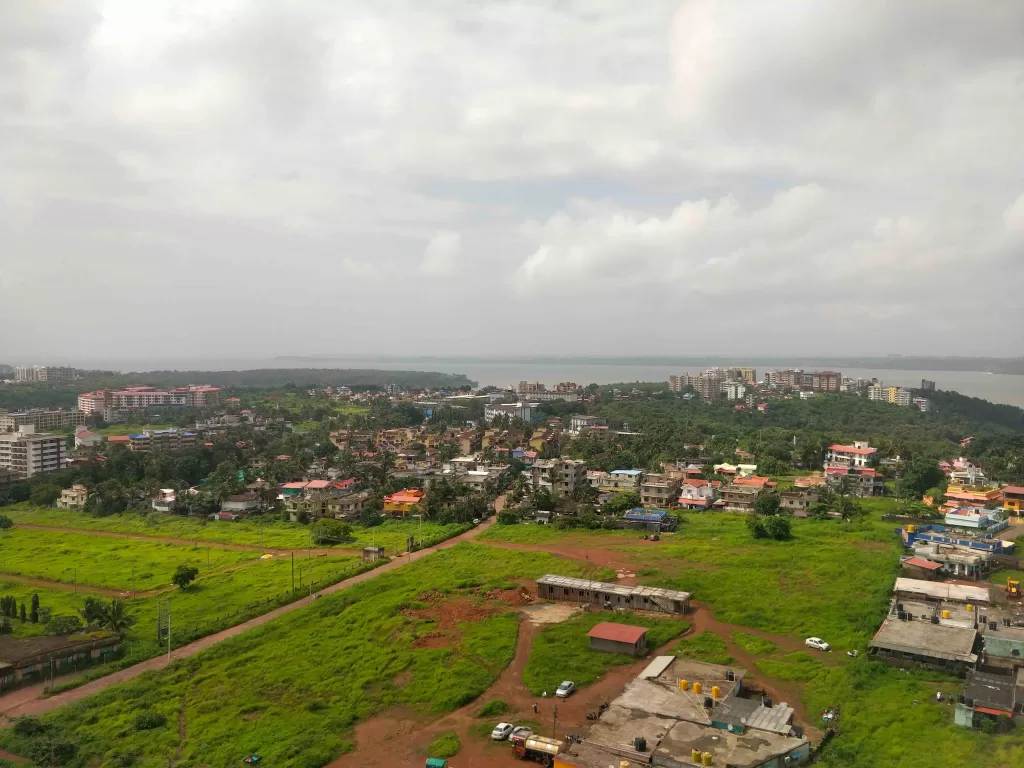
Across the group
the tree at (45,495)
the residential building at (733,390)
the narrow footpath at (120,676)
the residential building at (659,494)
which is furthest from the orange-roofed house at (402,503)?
the residential building at (733,390)

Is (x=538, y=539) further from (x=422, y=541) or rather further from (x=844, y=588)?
(x=844, y=588)

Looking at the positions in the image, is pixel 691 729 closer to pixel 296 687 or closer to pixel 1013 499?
pixel 296 687

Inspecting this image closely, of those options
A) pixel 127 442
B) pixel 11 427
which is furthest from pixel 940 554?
pixel 11 427

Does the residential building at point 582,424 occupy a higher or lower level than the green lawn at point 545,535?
higher

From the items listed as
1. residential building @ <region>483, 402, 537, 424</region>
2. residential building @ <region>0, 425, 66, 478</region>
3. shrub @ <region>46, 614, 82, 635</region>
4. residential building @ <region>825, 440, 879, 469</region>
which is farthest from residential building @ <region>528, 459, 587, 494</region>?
residential building @ <region>483, 402, 537, 424</region>

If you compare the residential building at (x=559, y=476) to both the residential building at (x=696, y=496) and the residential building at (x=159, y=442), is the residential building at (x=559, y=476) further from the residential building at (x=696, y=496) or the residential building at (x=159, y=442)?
the residential building at (x=159, y=442)

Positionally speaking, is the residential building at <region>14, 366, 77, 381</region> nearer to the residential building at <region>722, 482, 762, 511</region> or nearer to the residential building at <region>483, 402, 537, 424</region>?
the residential building at <region>483, 402, 537, 424</region>

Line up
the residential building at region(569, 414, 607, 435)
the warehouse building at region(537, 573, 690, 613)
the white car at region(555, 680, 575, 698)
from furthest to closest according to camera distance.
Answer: the residential building at region(569, 414, 607, 435) < the warehouse building at region(537, 573, 690, 613) < the white car at region(555, 680, 575, 698)
